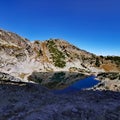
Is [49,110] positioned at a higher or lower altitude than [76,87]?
higher

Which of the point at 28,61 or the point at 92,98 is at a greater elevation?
the point at 28,61

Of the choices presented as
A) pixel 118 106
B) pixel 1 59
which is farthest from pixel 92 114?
pixel 1 59

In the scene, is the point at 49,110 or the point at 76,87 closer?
the point at 49,110

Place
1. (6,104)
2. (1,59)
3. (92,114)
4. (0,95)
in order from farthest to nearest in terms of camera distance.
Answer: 1. (1,59)
2. (0,95)
3. (6,104)
4. (92,114)

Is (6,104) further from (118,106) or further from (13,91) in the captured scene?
(118,106)

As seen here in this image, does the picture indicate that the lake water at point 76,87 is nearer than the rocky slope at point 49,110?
No

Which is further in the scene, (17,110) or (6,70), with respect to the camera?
(6,70)

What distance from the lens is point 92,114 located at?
32.5 meters

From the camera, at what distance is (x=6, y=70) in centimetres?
15600

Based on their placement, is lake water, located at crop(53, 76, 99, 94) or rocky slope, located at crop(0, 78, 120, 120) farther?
lake water, located at crop(53, 76, 99, 94)

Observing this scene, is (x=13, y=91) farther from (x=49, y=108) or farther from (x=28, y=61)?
(x=28, y=61)

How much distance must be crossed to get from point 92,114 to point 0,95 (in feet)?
61.3

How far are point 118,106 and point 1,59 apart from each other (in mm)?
145327

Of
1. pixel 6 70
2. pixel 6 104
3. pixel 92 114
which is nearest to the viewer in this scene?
pixel 92 114
